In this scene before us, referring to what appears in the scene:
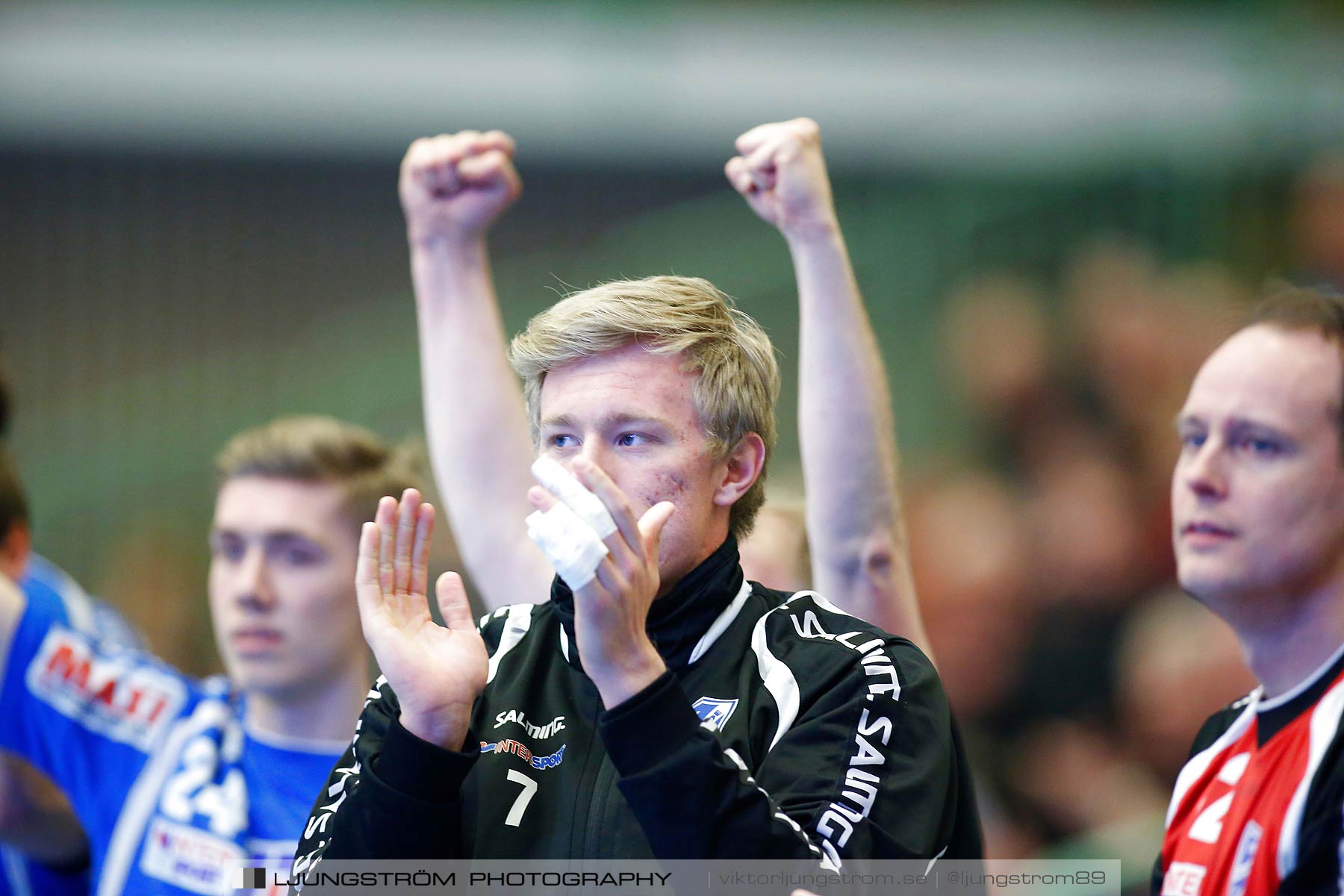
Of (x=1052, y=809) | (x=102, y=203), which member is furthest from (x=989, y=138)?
(x=102, y=203)

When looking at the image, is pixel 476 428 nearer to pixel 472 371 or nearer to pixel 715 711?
pixel 472 371

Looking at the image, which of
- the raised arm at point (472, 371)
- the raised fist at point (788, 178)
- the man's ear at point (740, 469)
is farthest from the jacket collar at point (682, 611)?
the raised fist at point (788, 178)

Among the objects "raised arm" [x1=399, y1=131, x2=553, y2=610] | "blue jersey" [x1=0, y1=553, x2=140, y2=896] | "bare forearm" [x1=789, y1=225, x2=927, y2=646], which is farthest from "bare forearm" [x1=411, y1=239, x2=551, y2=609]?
"blue jersey" [x1=0, y1=553, x2=140, y2=896]

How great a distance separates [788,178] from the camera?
2762 mm

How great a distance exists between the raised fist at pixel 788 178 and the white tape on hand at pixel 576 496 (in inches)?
42.2

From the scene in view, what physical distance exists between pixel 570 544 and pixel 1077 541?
4.35m

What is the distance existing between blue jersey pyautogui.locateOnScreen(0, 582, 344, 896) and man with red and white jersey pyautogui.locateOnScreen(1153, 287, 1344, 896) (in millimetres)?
1908

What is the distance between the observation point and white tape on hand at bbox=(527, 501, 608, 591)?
1.78m

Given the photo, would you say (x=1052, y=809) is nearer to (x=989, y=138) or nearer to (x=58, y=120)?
(x=989, y=138)

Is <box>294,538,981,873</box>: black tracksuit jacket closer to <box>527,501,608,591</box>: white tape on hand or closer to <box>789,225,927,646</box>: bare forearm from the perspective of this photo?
<box>527,501,608,591</box>: white tape on hand

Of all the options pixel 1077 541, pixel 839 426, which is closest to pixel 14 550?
pixel 839 426

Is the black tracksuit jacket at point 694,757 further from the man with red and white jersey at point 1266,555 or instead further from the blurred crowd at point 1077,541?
the blurred crowd at point 1077,541

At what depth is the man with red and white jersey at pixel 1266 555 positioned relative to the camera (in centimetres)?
236

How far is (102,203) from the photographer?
30.1 feet
